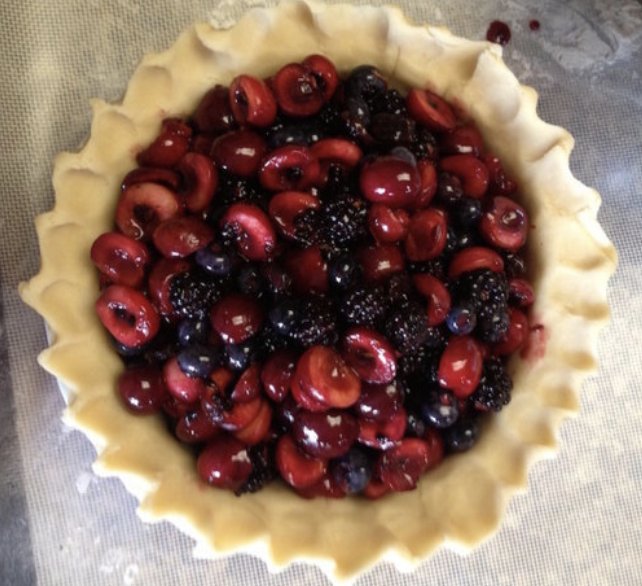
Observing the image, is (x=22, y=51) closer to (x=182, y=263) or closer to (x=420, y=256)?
(x=182, y=263)

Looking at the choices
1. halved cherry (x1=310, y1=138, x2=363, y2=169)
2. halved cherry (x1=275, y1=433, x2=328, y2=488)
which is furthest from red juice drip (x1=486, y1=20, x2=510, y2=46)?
halved cherry (x1=275, y1=433, x2=328, y2=488)

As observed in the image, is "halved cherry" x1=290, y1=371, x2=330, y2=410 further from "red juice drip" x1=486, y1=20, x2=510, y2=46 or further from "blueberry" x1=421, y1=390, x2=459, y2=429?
"red juice drip" x1=486, y1=20, x2=510, y2=46

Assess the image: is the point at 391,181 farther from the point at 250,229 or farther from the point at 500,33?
the point at 500,33

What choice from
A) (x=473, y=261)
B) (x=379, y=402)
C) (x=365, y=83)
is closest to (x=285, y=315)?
(x=379, y=402)

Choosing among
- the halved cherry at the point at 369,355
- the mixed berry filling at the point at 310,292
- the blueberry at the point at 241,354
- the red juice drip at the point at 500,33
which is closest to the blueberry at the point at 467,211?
the mixed berry filling at the point at 310,292

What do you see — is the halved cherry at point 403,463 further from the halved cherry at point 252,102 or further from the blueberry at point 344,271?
the halved cherry at point 252,102

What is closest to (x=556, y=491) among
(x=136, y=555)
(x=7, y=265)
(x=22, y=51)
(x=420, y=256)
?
(x=420, y=256)
